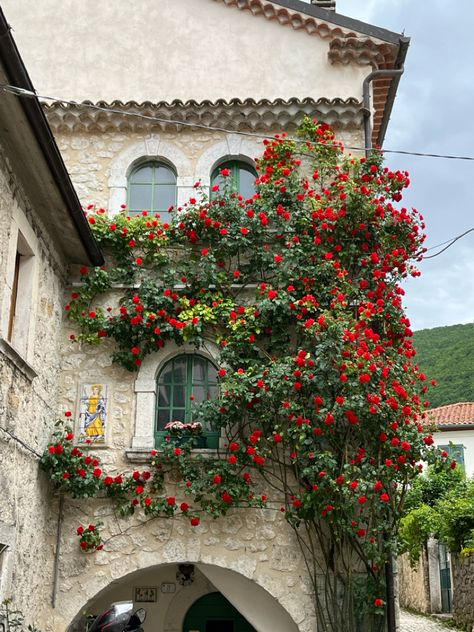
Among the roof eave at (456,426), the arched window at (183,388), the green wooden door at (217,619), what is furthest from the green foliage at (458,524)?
the roof eave at (456,426)

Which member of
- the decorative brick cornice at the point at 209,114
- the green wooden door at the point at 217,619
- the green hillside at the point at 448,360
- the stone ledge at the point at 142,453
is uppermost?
the green hillside at the point at 448,360

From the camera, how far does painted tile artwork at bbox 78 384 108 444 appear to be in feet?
29.7

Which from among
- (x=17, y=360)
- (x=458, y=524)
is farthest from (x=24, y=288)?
(x=458, y=524)

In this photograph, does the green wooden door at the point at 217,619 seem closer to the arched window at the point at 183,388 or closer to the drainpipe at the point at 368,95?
the arched window at the point at 183,388

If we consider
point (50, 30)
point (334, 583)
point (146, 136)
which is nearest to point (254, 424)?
point (334, 583)

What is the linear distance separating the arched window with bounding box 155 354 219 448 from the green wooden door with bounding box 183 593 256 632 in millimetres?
3081

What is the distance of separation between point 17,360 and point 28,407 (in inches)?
29.6

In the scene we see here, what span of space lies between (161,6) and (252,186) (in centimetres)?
318

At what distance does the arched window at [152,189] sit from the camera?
10305 millimetres

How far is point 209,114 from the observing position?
33.8 feet

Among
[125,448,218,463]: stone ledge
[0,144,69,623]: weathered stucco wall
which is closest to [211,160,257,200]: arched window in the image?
[0,144,69,623]: weathered stucco wall

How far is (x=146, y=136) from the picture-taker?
411 inches

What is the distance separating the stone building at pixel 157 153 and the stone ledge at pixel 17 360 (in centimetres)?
17

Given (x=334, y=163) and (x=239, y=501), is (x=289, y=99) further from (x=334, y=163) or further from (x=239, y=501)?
(x=239, y=501)
